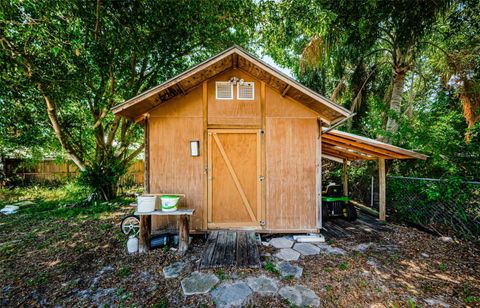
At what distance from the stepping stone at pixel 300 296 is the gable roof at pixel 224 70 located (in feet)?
10.5

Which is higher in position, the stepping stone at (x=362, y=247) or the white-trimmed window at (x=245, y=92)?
the white-trimmed window at (x=245, y=92)

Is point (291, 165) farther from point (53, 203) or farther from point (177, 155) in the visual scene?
point (53, 203)

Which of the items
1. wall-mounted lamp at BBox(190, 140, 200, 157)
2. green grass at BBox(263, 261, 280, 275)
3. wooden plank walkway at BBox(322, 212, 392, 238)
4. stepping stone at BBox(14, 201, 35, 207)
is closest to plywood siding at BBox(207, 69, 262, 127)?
wall-mounted lamp at BBox(190, 140, 200, 157)

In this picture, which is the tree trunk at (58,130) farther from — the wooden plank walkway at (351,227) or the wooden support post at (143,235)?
the wooden plank walkway at (351,227)

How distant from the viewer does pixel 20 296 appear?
8.30 feet

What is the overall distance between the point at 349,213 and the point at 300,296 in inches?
144

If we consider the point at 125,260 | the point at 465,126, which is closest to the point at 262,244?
the point at 125,260

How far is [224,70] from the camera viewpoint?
4.36 meters

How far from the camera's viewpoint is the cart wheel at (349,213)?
5.32 m

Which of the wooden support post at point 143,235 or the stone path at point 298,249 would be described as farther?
Result: the wooden support post at point 143,235

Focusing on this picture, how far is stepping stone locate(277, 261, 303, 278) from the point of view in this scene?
291cm

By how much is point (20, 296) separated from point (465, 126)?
9.46 meters

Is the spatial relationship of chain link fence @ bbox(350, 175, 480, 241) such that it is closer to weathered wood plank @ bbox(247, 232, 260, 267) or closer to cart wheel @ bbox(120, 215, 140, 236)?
weathered wood plank @ bbox(247, 232, 260, 267)

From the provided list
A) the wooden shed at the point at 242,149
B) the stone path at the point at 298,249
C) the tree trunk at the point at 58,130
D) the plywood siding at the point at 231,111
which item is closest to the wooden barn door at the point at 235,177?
the wooden shed at the point at 242,149
